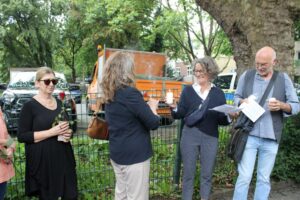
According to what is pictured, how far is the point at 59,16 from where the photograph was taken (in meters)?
29.5

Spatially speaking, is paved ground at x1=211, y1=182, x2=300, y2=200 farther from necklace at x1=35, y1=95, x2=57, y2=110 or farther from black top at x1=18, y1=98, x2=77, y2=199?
necklace at x1=35, y1=95, x2=57, y2=110

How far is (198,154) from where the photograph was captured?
4.05m

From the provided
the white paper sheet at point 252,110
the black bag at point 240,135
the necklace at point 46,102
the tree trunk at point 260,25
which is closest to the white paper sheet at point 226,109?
the white paper sheet at point 252,110

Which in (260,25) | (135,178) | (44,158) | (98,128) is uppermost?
(260,25)

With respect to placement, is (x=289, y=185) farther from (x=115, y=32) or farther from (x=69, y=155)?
(x=115, y=32)

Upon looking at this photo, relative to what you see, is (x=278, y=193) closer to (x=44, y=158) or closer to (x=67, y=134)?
(x=67, y=134)

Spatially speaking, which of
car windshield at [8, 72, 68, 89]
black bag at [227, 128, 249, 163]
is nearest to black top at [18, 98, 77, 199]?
black bag at [227, 128, 249, 163]

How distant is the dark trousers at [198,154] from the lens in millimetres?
3862

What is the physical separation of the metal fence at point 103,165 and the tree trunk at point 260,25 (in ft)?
4.22

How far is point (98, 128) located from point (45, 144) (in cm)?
51

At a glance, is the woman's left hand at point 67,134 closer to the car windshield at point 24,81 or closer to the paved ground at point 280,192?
the paved ground at point 280,192

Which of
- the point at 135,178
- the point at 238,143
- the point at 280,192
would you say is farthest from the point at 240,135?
the point at 280,192

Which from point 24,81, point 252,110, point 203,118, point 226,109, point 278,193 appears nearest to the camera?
point 226,109

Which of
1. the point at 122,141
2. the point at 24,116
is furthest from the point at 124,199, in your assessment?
the point at 24,116
